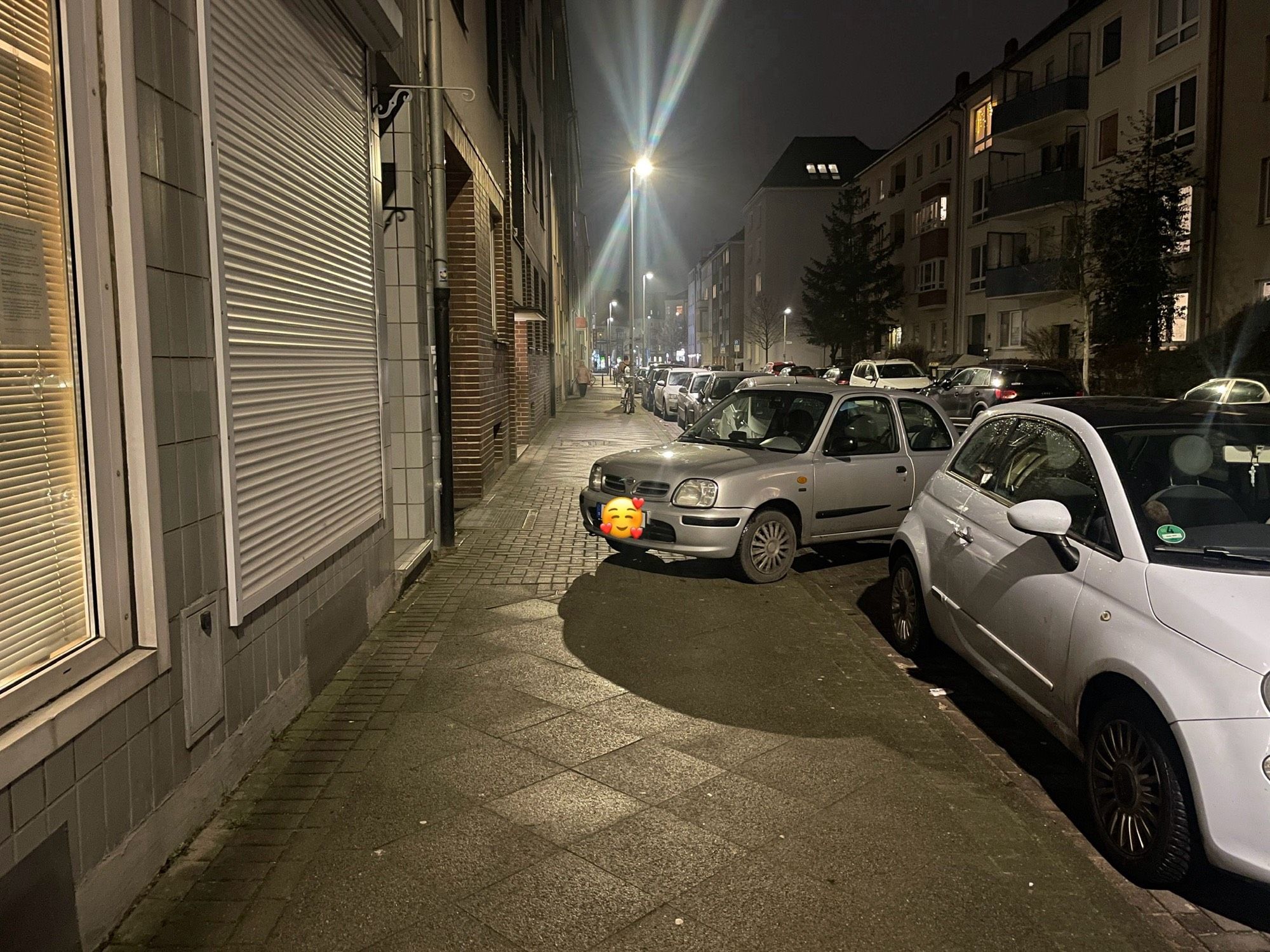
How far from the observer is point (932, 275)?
162ft

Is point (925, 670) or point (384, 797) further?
point (925, 670)

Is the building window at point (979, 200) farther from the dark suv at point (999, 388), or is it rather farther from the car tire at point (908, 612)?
the car tire at point (908, 612)

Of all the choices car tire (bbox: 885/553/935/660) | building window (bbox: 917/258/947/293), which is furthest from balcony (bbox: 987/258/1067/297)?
car tire (bbox: 885/553/935/660)

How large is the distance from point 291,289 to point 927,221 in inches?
1934

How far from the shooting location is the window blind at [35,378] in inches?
116

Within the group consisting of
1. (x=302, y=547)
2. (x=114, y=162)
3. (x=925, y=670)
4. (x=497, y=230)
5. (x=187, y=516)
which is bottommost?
(x=925, y=670)

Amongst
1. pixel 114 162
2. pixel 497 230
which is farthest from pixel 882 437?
pixel 497 230

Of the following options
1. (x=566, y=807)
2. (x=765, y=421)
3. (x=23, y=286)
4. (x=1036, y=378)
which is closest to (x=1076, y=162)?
(x=1036, y=378)

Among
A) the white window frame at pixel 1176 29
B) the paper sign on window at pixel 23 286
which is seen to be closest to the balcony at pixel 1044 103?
the white window frame at pixel 1176 29

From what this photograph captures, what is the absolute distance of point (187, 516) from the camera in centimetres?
385

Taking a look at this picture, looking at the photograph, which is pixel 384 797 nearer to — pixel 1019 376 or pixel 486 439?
pixel 486 439

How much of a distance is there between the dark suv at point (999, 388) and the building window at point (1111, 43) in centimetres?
1146

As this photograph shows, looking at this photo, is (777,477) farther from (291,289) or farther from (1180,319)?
(1180,319)

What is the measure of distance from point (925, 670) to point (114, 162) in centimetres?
509
